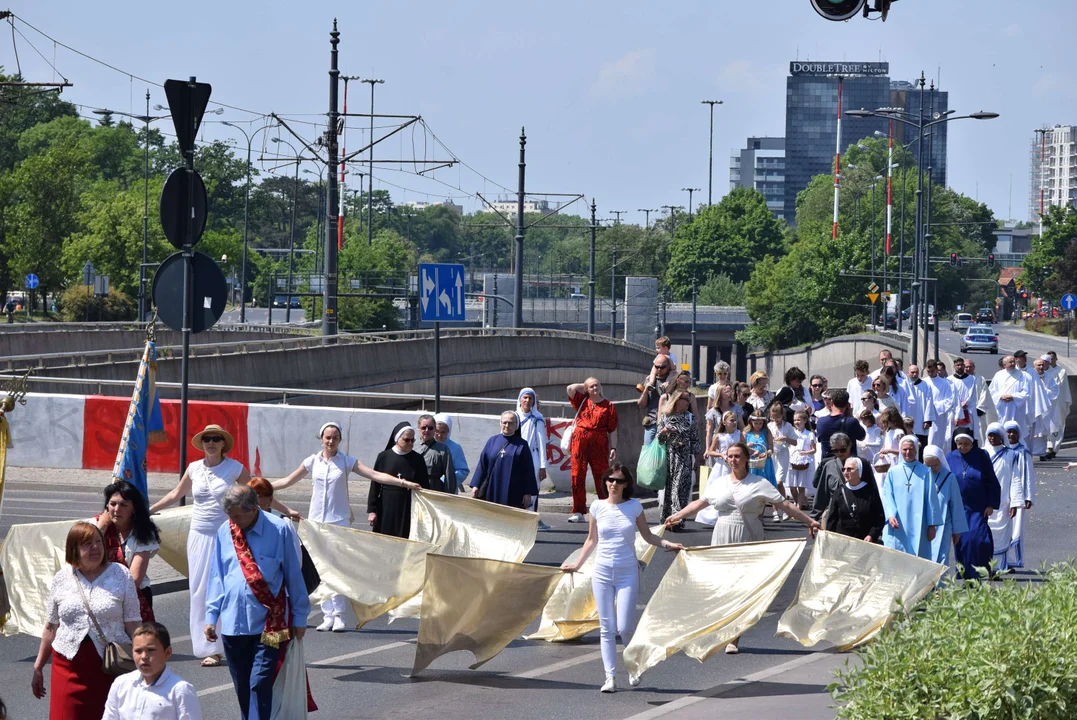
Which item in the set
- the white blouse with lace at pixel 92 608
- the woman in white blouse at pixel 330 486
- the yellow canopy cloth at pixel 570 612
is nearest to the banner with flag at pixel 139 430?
the woman in white blouse at pixel 330 486

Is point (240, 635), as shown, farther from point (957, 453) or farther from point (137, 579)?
point (957, 453)

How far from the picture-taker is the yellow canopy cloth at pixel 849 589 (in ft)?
33.9

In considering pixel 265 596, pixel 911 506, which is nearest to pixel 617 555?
pixel 265 596

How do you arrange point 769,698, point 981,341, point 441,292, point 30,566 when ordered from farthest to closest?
1. point 981,341
2. point 441,292
3. point 30,566
4. point 769,698

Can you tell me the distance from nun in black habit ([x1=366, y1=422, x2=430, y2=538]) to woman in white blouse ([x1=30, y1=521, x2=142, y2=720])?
15.9 feet

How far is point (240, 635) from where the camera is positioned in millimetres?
7770

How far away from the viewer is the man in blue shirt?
25.4ft

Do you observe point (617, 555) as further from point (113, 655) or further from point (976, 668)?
point (976, 668)

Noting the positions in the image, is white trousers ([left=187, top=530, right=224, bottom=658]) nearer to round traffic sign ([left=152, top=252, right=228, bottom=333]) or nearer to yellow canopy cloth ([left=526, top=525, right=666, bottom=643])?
yellow canopy cloth ([left=526, top=525, right=666, bottom=643])

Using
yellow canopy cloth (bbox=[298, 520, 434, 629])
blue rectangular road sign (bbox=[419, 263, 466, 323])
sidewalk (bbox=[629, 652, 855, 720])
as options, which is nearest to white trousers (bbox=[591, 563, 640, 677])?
sidewalk (bbox=[629, 652, 855, 720])

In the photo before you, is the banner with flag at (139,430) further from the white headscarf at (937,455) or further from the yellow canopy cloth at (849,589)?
the white headscarf at (937,455)

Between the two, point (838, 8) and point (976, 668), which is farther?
point (838, 8)

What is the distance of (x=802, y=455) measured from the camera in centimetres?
1783

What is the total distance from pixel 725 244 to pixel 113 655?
140 metres
